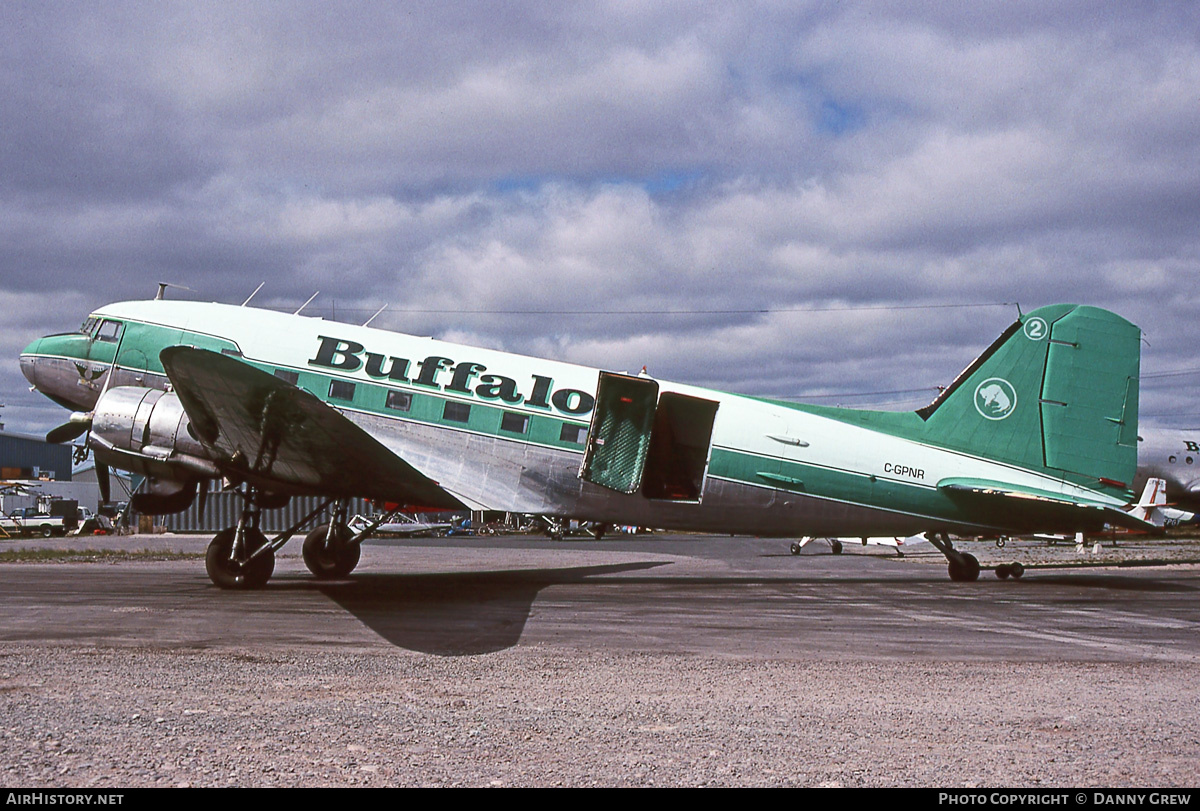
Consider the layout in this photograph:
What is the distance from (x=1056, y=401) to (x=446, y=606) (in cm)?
1038

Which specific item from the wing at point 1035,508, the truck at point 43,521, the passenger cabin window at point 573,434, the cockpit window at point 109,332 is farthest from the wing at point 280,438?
the truck at point 43,521

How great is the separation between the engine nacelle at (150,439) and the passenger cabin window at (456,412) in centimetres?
353

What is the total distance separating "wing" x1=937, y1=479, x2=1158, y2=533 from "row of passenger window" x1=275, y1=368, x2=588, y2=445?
19.9 feet

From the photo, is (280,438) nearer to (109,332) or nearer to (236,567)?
(236,567)

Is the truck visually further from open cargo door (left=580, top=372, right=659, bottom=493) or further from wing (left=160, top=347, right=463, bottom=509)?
open cargo door (left=580, top=372, right=659, bottom=493)

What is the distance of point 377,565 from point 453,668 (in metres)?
15.0

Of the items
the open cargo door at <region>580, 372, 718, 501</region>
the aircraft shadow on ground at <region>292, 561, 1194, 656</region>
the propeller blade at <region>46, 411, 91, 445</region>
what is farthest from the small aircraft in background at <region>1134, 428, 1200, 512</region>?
the propeller blade at <region>46, 411, 91, 445</region>

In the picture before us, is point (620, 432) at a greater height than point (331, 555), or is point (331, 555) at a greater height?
point (620, 432)

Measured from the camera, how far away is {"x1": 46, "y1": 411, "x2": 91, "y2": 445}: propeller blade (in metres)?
13.8

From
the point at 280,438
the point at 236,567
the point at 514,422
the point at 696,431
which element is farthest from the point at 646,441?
the point at 236,567

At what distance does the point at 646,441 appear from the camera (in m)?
14.6

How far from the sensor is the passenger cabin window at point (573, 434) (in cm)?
1456
